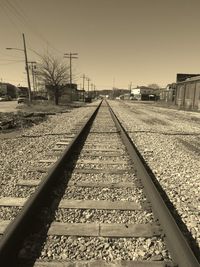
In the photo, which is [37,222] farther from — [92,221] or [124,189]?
[124,189]

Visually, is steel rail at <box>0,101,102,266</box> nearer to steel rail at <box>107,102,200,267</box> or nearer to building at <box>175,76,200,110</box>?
steel rail at <box>107,102,200,267</box>

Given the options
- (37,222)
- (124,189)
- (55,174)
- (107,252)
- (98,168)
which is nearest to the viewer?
(107,252)

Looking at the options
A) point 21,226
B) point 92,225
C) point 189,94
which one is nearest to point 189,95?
point 189,94

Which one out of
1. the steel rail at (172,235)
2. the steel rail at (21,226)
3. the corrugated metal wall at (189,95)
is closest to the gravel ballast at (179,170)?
the steel rail at (172,235)

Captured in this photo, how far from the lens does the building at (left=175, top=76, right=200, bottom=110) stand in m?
39.7

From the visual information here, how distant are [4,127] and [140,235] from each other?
10.9 m

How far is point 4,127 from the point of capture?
13.0 meters

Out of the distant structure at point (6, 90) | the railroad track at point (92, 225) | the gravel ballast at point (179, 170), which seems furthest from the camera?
the distant structure at point (6, 90)

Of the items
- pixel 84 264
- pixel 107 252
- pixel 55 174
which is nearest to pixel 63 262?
pixel 84 264

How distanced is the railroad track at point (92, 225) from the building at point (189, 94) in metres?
36.0

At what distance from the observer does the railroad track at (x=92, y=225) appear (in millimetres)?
2857

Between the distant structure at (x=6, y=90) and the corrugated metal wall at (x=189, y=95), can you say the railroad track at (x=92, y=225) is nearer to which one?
the corrugated metal wall at (x=189, y=95)

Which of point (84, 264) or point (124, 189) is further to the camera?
point (124, 189)

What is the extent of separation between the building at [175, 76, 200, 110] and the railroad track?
36047 mm
